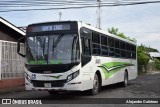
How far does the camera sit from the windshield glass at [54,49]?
13484 mm

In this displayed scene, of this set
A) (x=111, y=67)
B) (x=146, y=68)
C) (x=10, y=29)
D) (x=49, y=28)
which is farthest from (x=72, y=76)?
(x=146, y=68)

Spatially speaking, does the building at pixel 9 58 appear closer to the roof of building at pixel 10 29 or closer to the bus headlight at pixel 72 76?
the roof of building at pixel 10 29

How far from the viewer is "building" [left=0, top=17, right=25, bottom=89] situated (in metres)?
22.0

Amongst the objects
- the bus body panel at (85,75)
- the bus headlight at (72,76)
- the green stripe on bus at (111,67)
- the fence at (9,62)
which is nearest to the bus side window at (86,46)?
the bus body panel at (85,75)

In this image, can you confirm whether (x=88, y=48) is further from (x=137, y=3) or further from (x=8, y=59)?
(x=137, y=3)

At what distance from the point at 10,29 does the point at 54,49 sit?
11.4 metres

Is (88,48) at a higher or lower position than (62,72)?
higher

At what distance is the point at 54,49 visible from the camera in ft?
44.7

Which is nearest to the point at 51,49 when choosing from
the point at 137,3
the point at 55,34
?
the point at 55,34

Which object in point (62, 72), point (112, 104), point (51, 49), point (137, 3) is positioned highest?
point (137, 3)

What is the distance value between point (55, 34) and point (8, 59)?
31.5 feet

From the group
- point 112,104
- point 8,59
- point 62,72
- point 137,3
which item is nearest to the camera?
point 112,104

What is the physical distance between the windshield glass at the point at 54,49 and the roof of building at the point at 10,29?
30.8 ft

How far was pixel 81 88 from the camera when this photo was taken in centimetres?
1377
